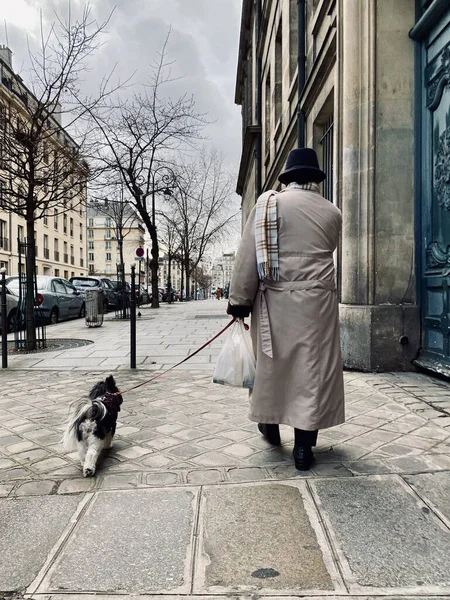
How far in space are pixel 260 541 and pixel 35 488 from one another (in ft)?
4.51

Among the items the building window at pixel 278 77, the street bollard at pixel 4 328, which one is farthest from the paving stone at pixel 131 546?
the building window at pixel 278 77

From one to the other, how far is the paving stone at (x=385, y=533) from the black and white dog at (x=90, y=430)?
133 centimetres

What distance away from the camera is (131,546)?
77.0 inches

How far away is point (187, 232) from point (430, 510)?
33.8 metres

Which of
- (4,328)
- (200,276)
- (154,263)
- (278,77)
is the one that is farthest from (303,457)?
(200,276)

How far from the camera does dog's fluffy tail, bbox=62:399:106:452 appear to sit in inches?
111

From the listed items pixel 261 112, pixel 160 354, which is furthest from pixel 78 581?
pixel 261 112

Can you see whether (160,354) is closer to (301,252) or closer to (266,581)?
(301,252)

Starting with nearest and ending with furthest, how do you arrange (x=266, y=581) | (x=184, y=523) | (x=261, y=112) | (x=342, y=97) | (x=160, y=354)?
(x=266, y=581)
(x=184, y=523)
(x=342, y=97)
(x=160, y=354)
(x=261, y=112)

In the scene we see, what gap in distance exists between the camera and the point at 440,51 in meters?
5.05

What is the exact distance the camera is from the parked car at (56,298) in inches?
506

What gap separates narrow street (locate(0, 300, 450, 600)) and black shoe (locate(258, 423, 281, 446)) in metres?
0.07

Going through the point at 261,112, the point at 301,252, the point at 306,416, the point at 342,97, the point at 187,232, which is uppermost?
the point at 261,112

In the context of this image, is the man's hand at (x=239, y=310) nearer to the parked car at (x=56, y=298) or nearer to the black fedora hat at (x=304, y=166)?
the black fedora hat at (x=304, y=166)
